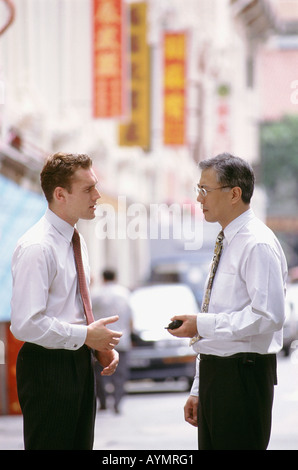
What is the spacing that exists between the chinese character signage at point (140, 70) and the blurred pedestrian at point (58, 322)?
2132cm

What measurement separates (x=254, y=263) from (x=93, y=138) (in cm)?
2224

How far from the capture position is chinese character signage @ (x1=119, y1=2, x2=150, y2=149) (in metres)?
25.8

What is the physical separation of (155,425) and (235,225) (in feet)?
25.6

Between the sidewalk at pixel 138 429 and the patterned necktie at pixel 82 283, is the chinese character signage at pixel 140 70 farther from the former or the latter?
the patterned necktie at pixel 82 283

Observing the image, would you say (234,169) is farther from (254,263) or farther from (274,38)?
(274,38)

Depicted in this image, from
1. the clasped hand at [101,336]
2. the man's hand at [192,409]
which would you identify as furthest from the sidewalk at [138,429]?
the clasped hand at [101,336]

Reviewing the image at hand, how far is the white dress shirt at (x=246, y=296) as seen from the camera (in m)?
4.61

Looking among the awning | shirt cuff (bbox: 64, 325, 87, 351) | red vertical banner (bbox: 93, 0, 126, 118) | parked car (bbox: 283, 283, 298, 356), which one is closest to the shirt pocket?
shirt cuff (bbox: 64, 325, 87, 351)

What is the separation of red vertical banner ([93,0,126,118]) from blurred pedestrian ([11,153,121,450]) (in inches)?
704

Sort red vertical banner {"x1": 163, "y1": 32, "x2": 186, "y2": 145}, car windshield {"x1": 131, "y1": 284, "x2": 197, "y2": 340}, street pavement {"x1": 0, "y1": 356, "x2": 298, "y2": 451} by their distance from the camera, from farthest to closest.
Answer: red vertical banner {"x1": 163, "y1": 32, "x2": 186, "y2": 145}, car windshield {"x1": 131, "y1": 284, "x2": 197, "y2": 340}, street pavement {"x1": 0, "y1": 356, "x2": 298, "y2": 451}

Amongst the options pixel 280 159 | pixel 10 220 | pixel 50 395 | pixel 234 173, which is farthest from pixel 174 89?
pixel 280 159

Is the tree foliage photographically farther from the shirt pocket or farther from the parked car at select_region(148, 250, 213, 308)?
the shirt pocket

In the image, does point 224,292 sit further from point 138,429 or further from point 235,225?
point 138,429

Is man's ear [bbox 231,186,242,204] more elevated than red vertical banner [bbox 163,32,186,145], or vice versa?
red vertical banner [bbox 163,32,186,145]
